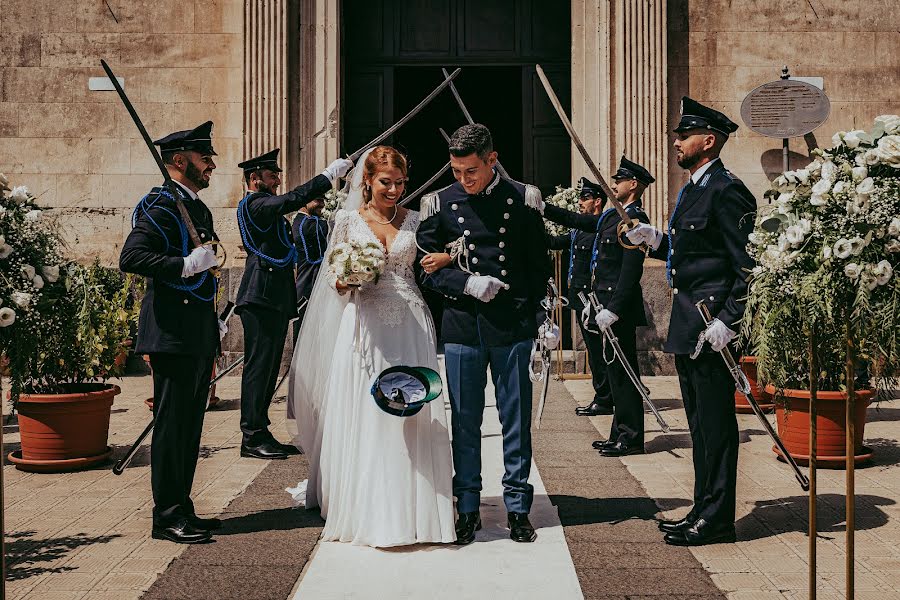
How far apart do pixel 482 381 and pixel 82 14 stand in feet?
30.2

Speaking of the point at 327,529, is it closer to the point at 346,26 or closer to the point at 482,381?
the point at 482,381

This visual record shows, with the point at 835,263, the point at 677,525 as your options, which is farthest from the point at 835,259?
the point at 677,525

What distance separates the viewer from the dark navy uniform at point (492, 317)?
5.19 metres

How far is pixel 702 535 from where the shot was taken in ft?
16.7

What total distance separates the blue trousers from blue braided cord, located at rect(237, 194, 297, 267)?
114 inches

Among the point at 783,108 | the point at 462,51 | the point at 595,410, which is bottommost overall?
the point at 595,410

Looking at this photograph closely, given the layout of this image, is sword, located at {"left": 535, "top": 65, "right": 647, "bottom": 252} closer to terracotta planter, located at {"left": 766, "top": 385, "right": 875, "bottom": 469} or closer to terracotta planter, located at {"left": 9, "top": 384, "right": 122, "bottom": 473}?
terracotta planter, located at {"left": 766, "top": 385, "right": 875, "bottom": 469}

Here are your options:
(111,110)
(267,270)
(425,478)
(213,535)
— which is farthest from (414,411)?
(111,110)

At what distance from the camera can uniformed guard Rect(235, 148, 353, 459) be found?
750cm

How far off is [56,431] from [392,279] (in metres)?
3.11

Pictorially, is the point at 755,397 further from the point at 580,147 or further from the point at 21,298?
the point at 21,298

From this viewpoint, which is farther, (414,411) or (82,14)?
(82,14)

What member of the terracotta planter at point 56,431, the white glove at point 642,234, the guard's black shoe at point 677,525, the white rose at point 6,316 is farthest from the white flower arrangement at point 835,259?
the terracotta planter at point 56,431

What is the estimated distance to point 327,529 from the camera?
5.21 m
